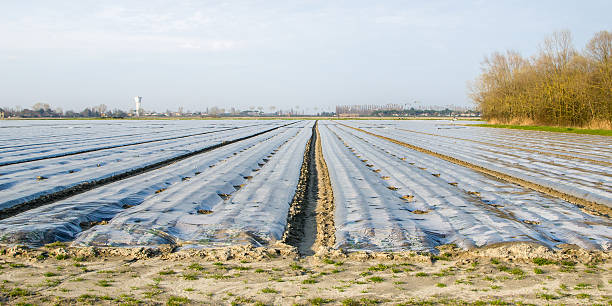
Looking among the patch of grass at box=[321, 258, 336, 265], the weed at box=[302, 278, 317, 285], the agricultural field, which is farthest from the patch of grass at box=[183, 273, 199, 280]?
the patch of grass at box=[321, 258, 336, 265]

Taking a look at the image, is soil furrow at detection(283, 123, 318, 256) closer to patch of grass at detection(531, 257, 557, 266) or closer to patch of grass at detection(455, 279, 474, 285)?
patch of grass at detection(455, 279, 474, 285)

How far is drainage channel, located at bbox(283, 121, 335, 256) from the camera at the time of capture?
236 inches

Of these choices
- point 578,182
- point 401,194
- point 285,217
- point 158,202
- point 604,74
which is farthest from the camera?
point 604,74

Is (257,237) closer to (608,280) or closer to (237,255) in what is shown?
(237,255)

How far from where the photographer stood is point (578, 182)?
10.3 m

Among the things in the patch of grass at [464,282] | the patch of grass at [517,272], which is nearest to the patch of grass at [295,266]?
the patch of grass at [464,282]

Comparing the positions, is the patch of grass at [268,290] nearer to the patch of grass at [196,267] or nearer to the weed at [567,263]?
the patch of grass at [196,267]

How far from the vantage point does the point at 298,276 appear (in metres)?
4.61

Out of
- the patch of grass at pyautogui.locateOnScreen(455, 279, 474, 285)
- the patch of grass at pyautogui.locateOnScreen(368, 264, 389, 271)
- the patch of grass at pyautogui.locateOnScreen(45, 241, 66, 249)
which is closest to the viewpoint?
the patch of grass at pyautogui.locateOnScreen(455, 279, 474, 285)

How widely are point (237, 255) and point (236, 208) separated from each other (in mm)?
2271

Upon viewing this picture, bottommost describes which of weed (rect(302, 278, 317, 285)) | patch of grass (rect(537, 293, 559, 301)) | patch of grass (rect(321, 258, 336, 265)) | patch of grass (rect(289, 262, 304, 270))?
patch of grass (rect(289, 262, 304, 270))

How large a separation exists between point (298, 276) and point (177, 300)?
4.30 feet

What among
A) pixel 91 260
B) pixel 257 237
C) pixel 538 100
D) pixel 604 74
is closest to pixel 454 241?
pixel 257 237

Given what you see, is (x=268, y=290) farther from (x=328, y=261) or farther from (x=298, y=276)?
(x=328, y=261)
